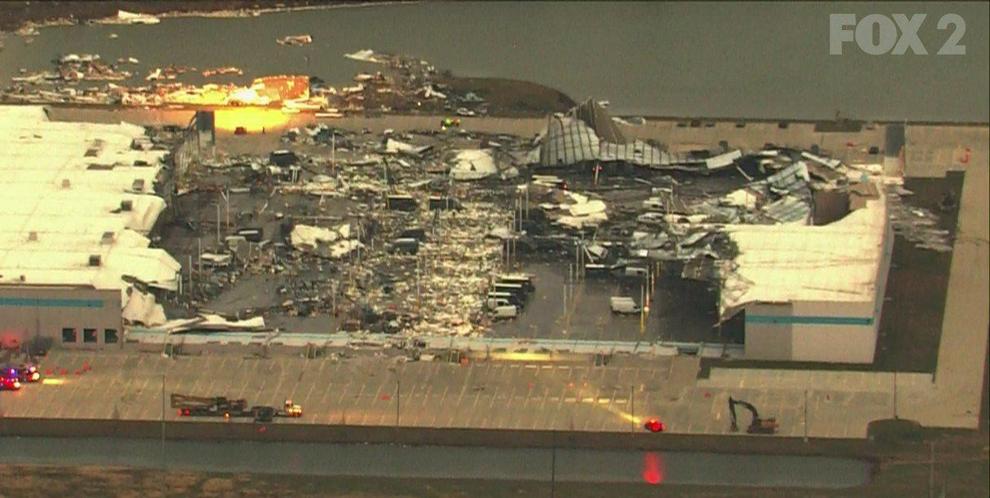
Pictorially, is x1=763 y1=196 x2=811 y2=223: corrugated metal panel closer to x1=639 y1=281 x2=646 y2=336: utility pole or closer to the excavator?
x1=639 y1=281 x2=646 y2=336: utility pole

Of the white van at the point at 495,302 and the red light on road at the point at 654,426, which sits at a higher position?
the white van at the point at 495,302

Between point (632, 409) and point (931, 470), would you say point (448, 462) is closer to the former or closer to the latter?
point (632, 409)

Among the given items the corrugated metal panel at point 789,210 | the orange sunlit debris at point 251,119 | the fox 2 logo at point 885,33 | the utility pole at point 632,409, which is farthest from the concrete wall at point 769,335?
the orange sunlit debris at point 251,119

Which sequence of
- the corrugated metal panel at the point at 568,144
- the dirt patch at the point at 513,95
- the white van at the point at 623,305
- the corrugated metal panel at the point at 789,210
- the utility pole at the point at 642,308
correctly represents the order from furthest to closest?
the dirt patch at the point at 513,95
the corrugated metal panel at the point at 568,144
the corrugated metal panel at the point at 789,210
the white van at the point at 623,305
the utility pole at the point at 642,308

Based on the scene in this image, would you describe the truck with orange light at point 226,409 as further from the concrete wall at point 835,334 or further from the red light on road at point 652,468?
the concrete wall at point 835,334

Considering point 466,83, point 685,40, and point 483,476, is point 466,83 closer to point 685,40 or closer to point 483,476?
point 685,40

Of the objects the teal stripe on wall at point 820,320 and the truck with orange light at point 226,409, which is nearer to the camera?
the truck with orange light at point 226,409
